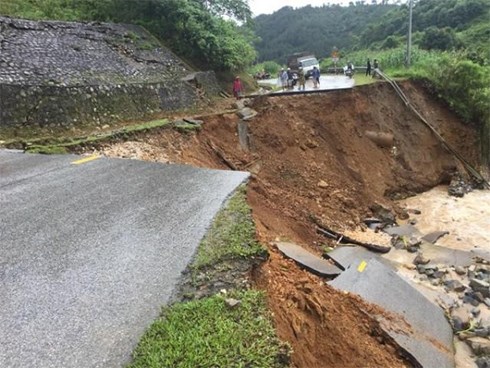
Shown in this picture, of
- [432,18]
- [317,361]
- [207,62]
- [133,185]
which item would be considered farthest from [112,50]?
[432,18]

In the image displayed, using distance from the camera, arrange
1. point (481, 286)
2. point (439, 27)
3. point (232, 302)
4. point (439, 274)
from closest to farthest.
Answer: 1. point (232, 302)
2. point (481, 286)
3. point (439, 274)
4. point (439, 27)

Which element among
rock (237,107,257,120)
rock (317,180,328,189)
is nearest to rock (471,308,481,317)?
rock (317,180,328,189)

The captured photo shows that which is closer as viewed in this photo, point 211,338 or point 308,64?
point 211,338

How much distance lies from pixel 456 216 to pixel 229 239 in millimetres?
13014

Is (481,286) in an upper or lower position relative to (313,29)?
lower

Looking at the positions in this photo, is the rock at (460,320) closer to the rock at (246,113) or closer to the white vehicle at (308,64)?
the rock at (246,113)

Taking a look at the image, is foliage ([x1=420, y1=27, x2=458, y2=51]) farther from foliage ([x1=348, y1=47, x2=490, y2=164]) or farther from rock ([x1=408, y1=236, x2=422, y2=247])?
rock ([x1=408, y1=236, x2=422, y2=247])

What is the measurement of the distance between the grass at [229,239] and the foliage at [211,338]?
72 cm

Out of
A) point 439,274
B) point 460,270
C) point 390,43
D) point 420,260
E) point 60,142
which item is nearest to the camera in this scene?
point 60,142

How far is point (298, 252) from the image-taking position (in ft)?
22.7

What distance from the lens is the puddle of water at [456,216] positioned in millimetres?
13078

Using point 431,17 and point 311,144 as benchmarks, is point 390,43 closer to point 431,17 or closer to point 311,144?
point 431,17

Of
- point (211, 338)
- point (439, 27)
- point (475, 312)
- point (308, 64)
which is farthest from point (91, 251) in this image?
point (439, 27)

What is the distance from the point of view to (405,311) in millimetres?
6762
